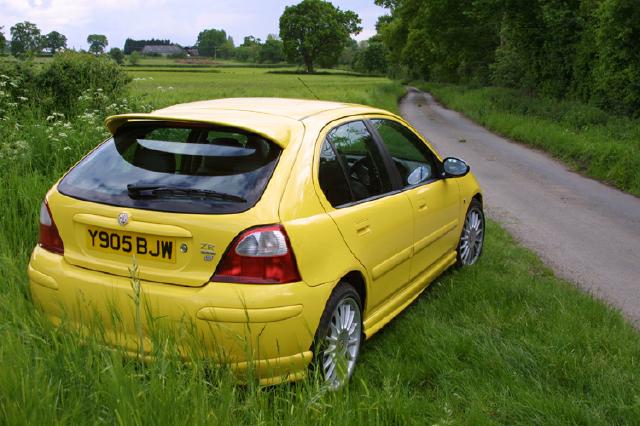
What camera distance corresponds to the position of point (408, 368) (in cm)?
362

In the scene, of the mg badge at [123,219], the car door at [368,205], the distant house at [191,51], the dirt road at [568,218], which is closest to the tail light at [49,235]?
the mg badge at [123,219]

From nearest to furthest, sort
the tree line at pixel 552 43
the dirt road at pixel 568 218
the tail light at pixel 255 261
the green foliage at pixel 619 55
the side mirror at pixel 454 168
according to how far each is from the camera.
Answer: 1. the tail light at pixel 255 261
2. the side mirror at pixel 454 168
3. the dirt road at pixel 568 218
4. the green foliage at pixel 619 55
5. the tree line at pixel 552 43

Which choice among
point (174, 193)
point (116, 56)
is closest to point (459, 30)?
point (116, 56)

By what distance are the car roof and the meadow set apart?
1.27m

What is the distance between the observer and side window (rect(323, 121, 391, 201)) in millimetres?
3916

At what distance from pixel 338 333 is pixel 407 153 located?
85.1 inches

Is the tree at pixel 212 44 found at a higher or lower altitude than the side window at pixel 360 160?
lower

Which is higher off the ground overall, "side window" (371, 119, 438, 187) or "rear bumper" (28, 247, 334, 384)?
"side window" (371, 119, 438, 187)

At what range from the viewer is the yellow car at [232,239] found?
9.84ft

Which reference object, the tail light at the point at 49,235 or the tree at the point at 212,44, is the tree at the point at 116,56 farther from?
the tree at the point at 212,44

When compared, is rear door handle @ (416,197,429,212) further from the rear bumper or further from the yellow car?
the rear bumper

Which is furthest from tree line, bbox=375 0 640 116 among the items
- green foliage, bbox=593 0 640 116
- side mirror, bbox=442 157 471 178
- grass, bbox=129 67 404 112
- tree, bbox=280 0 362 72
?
tree, bbox=280 0 362 72

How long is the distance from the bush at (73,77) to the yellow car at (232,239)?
9707mm

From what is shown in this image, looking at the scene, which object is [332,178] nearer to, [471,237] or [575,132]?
[471,237]
